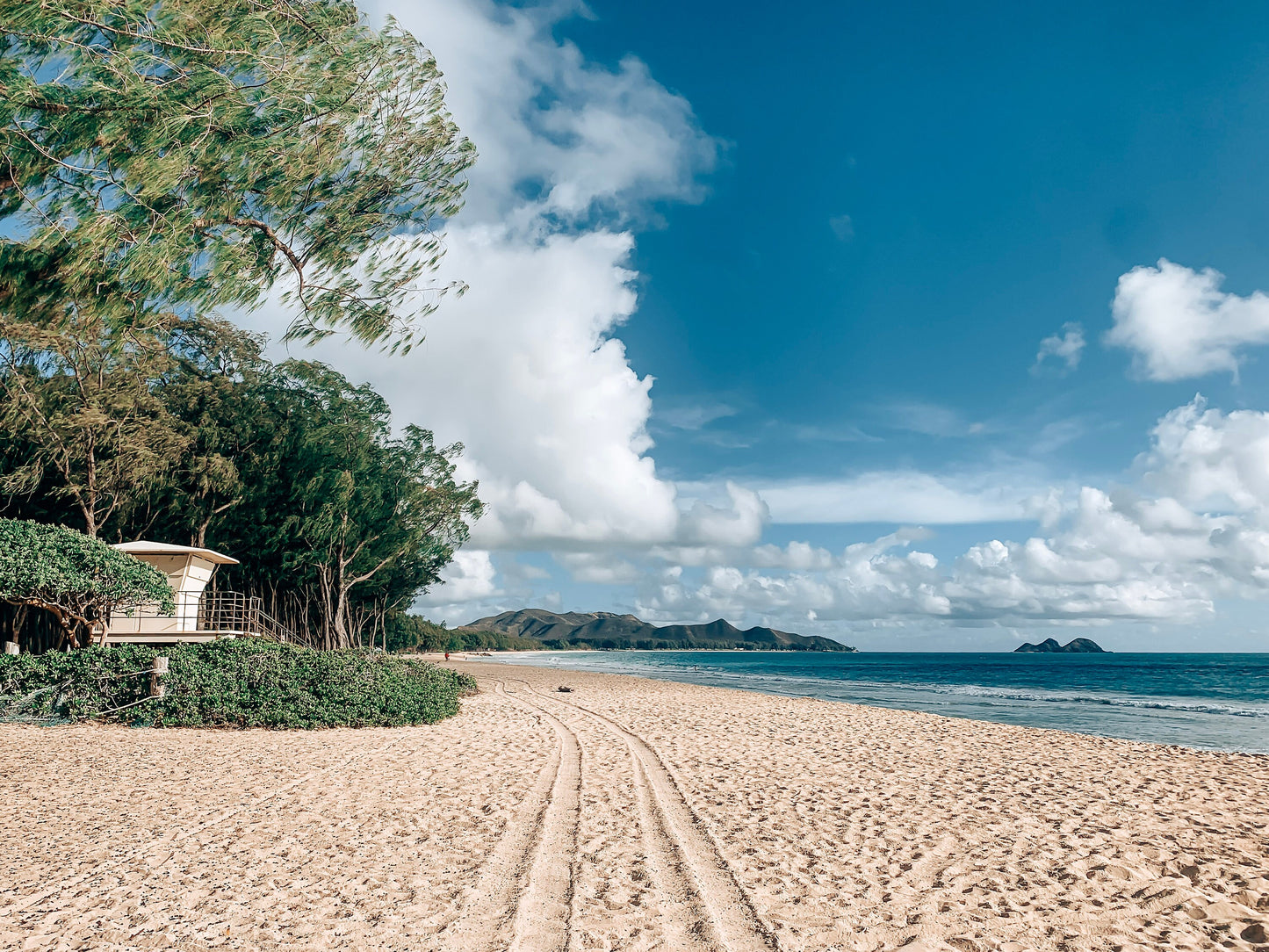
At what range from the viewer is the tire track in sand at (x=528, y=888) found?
4664 mm

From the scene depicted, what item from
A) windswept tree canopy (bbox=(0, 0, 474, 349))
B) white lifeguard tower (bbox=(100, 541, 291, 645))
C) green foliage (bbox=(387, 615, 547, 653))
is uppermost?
windswept tree canopy (bbox=(0, 0, 474, 349))

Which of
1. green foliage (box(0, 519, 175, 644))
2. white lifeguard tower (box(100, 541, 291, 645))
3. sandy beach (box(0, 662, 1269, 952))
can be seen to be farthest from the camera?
white lifeguard tower (box(100, 541, 291, 645))

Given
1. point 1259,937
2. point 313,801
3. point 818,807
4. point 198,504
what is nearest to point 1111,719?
point 818,807

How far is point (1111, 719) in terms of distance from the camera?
83.4 feet

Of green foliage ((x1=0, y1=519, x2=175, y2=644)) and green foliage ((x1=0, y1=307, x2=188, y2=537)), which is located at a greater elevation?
green foliage ((x1=0, y1=307, x2=188, y2=537))

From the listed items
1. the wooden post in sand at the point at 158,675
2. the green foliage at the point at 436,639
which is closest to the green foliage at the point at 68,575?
the wooden post in sand at the point at 158,675

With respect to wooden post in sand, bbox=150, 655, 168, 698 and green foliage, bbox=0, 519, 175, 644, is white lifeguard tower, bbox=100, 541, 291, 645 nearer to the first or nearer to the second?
green foliage, bbox=0, 519, 175, 644

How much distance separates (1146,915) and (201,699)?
590 inches

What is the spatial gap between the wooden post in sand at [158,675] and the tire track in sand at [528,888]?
31.7 feet

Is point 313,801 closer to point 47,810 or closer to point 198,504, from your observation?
point 47,810

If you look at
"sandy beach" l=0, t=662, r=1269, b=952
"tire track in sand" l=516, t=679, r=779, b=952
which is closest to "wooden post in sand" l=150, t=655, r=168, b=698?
"sandy beach" l=0, t=662, r=1269, b=952

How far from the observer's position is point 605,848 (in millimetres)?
6641

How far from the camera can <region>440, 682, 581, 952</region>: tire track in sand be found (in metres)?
4.66

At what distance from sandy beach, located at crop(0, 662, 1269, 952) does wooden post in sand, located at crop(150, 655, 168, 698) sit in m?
1.45
